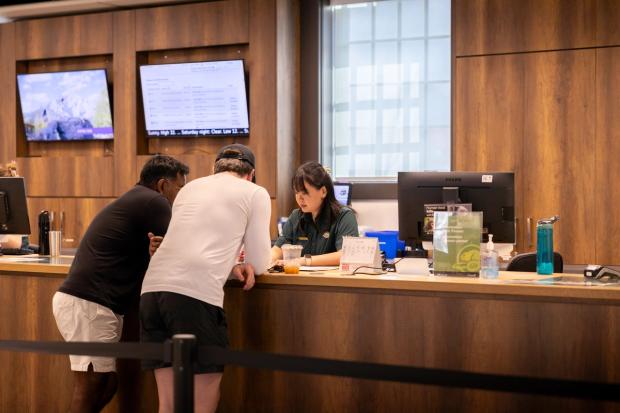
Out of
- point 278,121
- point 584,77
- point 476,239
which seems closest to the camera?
point 476,239

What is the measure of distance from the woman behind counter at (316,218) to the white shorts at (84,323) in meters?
0.99

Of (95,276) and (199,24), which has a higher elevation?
(199,24)

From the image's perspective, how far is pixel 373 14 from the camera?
590cm

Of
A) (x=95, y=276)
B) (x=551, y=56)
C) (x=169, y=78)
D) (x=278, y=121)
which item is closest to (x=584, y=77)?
(x=551, y=56)

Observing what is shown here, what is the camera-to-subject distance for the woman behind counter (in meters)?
3.77

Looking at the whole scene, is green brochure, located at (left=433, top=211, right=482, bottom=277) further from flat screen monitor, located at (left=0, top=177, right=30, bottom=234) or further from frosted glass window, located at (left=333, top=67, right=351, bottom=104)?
frosted glass window, located at (left=333, top=67, right=351, bottom=104)

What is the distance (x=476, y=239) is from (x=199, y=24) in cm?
374

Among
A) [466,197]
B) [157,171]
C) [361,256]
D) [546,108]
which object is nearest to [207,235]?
[157,171]

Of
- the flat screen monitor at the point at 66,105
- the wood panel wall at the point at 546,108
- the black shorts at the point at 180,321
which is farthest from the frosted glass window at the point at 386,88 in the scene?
the black shorts at the point at 180,321

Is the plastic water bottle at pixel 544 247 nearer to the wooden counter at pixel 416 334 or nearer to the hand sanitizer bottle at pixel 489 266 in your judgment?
the wooden counter at pixel 416 334

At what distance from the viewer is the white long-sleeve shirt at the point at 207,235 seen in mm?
2613

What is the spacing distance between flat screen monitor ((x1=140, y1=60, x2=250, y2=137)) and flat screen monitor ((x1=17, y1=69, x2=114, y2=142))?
0.42m

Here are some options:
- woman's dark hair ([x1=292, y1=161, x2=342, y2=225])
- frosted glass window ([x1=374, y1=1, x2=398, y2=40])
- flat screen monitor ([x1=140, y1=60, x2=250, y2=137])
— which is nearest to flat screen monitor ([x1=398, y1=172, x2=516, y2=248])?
woman's dark hair ([x1=292, y1=161, x2=342, y2=225])

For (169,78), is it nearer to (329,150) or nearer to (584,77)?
(329,150)
